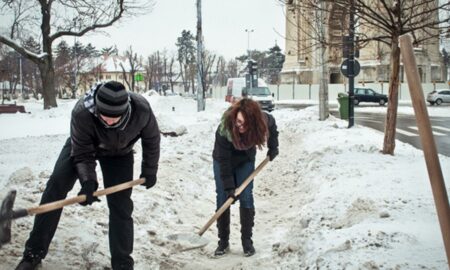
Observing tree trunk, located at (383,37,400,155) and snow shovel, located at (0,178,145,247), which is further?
tree trunk, located at (383,37,400,155)

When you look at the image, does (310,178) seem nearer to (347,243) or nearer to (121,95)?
(347,243)

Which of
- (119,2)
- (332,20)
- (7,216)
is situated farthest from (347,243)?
(119,2)

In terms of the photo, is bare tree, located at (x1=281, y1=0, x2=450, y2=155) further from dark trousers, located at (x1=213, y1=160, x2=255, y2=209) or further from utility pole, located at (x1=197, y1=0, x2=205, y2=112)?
utility pole, located at (x1=197, y1=0, x2=205, y2=112)

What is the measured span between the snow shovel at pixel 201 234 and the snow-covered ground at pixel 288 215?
0.28 feet

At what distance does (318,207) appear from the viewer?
Result: 6.34 m

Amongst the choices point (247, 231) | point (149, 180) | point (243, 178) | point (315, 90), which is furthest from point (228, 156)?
point (315, 90)

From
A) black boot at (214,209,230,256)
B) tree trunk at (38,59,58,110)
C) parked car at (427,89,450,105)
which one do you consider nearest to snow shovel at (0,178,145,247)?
black boot at (214,209,230,256)

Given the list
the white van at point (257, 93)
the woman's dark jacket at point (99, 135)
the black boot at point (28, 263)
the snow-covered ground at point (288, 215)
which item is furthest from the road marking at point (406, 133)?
the black boot at point (28, 263)

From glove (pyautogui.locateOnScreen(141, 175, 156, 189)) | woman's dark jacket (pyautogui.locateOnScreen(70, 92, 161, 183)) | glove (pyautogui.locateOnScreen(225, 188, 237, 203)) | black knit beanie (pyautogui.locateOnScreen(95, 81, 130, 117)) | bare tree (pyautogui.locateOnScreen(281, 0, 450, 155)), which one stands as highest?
bare tree (pyautogui.locateOnScreen(281, 0, 450, 155))

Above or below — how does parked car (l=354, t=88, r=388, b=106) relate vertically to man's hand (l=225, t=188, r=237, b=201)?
above

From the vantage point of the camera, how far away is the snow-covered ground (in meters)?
4.43

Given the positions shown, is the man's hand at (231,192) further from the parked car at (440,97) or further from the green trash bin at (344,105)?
the parked car at (440,97)

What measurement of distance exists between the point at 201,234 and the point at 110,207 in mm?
1811

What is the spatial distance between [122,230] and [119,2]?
25.1m
